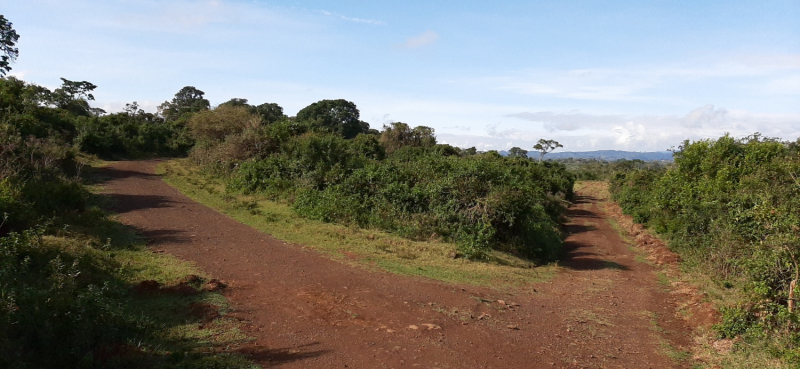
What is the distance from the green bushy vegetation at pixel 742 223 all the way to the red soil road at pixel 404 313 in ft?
4.27

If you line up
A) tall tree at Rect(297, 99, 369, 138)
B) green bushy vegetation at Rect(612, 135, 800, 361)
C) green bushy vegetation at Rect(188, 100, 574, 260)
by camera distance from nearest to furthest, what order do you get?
green bushy vegetation at Rect(612, 135, 800, 361) < green bushy vegetation at Rect(188, 100, 574, 260) < tall tree at Rect(297, 99, 369, 138)

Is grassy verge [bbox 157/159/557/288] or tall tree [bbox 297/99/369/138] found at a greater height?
tall tree [bbox 297/99/369/138]

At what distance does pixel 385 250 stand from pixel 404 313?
4.38 m

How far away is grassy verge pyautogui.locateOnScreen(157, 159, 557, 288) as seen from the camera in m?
10.7

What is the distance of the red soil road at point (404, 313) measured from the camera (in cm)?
611

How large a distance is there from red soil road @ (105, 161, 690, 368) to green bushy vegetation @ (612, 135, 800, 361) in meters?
1.30

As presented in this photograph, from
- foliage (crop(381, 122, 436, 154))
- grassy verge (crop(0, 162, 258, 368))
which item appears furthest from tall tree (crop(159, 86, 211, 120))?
grassy verge (crop(0, 162, 258, 368))

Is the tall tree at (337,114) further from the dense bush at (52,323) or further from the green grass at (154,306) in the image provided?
the dense bush at (52,323)

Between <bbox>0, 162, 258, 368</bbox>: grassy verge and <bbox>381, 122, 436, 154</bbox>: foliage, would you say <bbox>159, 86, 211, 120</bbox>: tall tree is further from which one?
<bbox>0, 162, 258, 368</bbox>: grassy verge

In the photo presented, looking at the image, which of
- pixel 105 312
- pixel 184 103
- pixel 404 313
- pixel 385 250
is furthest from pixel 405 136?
pixel 184 103

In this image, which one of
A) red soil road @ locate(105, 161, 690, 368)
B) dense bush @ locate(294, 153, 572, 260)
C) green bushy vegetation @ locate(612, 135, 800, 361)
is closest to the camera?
red soil road @ locate(105, 161, 690, 368)

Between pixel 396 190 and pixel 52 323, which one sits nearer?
pixel 52 323

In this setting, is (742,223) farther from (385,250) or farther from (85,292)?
(85,292)

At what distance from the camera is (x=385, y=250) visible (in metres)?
11.9
